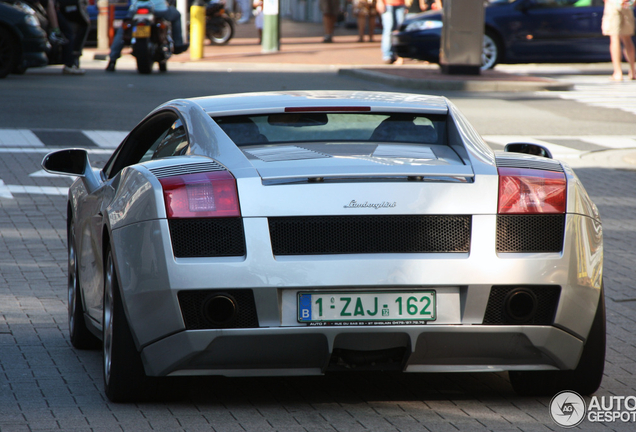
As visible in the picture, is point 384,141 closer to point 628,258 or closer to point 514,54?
point 628,258

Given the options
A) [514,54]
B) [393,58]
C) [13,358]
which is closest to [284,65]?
[393,58]

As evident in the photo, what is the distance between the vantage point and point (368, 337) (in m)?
3.79

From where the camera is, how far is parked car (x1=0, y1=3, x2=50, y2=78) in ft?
62.9

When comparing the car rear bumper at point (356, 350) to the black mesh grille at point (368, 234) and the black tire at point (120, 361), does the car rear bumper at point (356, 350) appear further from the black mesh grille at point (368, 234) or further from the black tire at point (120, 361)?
the black mesh grille at point (368, 234)

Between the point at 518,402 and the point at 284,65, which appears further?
the point at 284,65

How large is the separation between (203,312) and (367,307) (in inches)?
22.6

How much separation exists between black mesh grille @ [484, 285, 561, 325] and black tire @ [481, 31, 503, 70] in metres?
19.8

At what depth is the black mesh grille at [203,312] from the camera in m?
3.73

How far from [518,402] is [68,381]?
6.07 feet

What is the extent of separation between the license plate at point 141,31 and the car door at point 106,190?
1722 centimetres

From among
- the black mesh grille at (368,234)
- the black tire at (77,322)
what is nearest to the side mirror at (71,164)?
the black tire at (77,322)

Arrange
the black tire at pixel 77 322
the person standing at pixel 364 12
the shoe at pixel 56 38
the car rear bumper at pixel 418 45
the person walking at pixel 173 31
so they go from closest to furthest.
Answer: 1. the black tire at pixel 77 322
2. the shoe at pixel 56 38
3. the person walking at pixel 173 31
4. the car rear bumper at pixel 418 45
5. the person standing at pixel 364 12

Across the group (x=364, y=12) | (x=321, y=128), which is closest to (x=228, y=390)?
(x=321, y=128)

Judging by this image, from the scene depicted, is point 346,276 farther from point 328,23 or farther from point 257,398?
point 328,23
